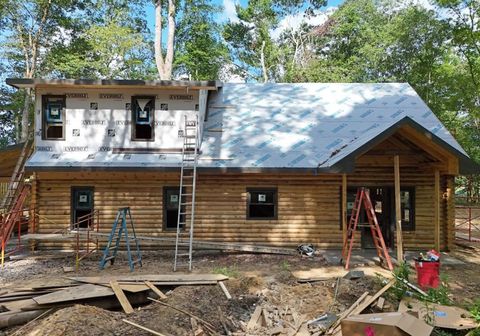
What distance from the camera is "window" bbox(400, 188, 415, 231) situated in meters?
11.8

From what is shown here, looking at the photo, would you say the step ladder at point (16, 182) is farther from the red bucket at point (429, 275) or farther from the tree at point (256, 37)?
the tree at point (256, 37)

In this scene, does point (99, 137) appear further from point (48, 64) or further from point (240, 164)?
point (48, 64)

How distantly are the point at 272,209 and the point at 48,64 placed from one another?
26.9 meters

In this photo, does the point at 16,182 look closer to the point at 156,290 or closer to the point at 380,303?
the point at 156,290

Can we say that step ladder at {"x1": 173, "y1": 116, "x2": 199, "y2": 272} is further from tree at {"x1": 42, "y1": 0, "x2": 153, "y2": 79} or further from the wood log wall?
tree at {"x1": 42, "y1": 0, "x2": 153, "y2": 79}

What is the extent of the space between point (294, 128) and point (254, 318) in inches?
327

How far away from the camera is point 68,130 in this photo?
12.1 metres

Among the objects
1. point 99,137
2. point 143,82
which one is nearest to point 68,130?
point 99,137

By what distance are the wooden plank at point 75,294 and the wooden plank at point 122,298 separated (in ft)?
0.33

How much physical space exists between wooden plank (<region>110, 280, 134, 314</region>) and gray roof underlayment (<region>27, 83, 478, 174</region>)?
4941 millimetres

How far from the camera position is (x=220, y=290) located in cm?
728

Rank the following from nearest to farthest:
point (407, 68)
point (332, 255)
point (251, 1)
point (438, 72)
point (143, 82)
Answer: point (332, 255) < point (143, 82) < point (438, 72) < point (407, 68) < point (251, 1)

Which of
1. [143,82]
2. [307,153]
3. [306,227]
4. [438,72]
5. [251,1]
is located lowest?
[306,227]

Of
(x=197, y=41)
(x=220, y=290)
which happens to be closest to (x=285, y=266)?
(x=220, y=290)
